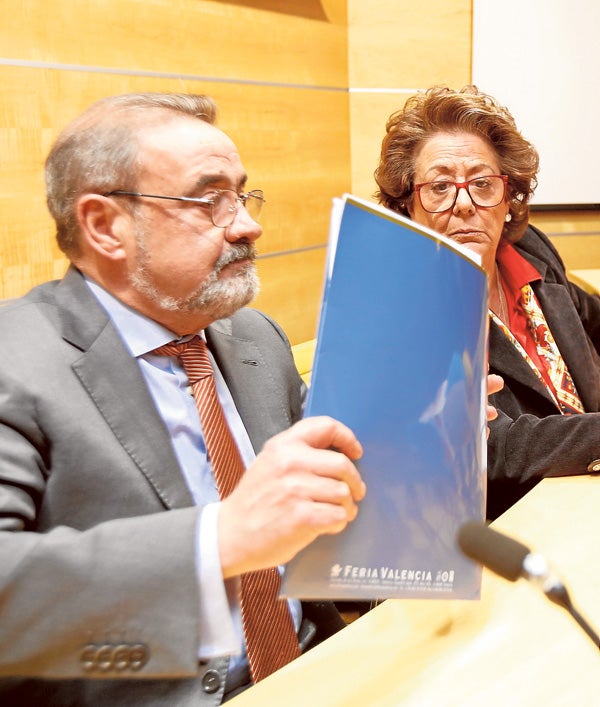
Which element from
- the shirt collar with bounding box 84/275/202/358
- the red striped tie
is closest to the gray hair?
the shirt collar with bounding box 84/275/202/358

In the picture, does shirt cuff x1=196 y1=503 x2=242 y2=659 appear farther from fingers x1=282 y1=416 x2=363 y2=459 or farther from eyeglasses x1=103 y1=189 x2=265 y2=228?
eyeglasses x1=103 y1=189 x2=265 y2=228

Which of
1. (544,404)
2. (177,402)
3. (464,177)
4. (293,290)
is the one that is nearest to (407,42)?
(293,290)

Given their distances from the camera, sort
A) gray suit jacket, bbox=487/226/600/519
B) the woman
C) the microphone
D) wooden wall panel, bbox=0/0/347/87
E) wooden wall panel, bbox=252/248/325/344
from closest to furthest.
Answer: the microphone
gray suit jacket, bbox=487/226/600/519
the woman
wooden wall panel, bbox=0/0/347/87
wooden wall panel, bbox=252/248/325/344

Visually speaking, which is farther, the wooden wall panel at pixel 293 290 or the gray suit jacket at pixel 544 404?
the wooden wall panel at pixel 293 290

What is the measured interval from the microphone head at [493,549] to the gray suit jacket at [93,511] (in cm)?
30

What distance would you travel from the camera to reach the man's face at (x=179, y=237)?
1.19m

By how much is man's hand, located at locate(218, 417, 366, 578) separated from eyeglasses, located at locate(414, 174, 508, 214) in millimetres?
1254

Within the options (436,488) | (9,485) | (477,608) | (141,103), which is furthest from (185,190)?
(477,608)

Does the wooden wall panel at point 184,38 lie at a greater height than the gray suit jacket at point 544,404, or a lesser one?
greater

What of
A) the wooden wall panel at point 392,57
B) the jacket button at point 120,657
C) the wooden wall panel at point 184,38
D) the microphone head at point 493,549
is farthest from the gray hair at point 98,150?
the wooden wall panel at point 392,57

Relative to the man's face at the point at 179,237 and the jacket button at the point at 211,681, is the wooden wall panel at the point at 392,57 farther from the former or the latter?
the jacket button at the point at 211,681

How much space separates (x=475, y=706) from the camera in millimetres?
792

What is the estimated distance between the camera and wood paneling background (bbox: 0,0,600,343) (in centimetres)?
197

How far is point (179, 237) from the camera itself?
3.93ft
